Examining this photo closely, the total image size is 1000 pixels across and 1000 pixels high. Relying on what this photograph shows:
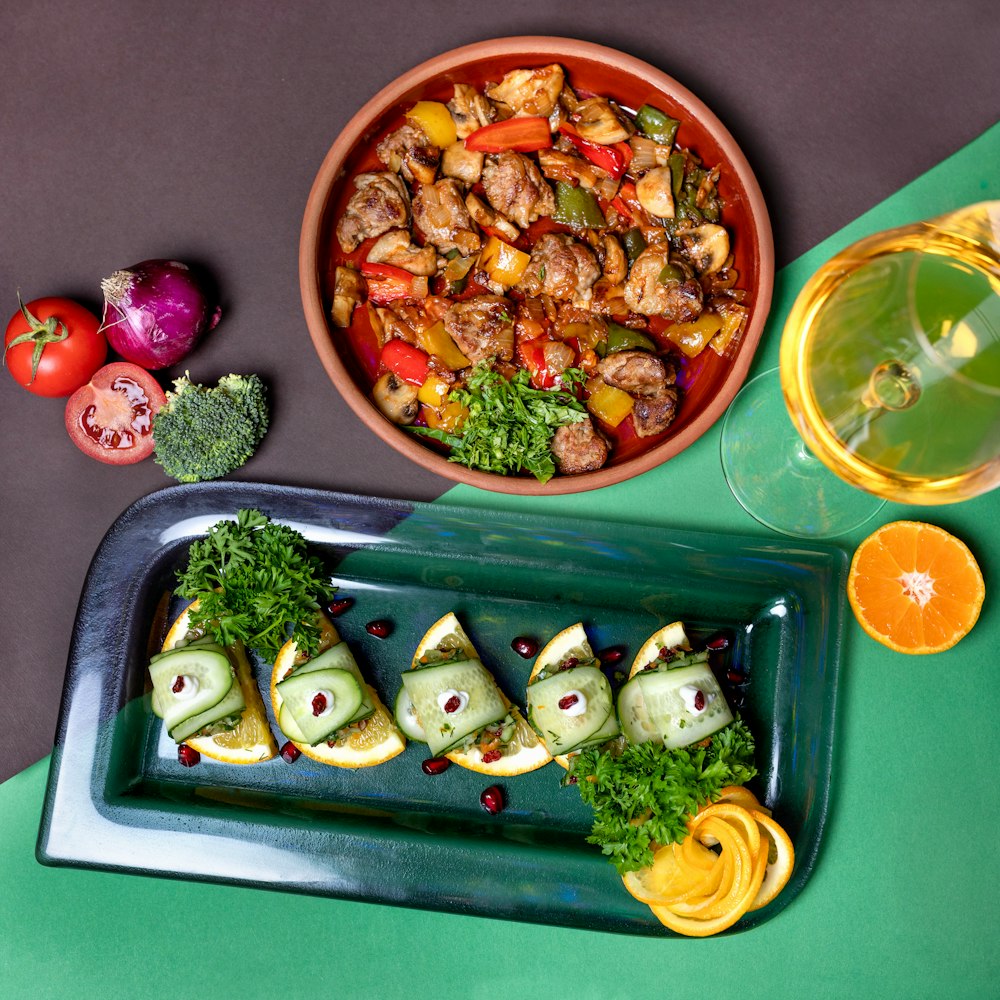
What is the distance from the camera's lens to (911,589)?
297 centimetres

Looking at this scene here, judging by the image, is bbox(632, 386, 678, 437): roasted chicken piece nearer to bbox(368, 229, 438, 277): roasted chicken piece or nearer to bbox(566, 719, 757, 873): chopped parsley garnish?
bbox(368, 229, 438, 277): roasted chicken piece

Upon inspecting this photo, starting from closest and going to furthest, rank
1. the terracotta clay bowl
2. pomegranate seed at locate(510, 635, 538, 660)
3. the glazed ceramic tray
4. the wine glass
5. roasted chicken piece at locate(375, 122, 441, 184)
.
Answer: the wine glass < the terracotta clay bowl < roasted chicken piece at locate(375, 122, 441, 184) < the glazed ceramic tray < pomegranate seed at locate(510, 635, 538, 660)

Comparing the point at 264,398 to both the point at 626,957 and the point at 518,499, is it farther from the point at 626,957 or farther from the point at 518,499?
the point at 626,957

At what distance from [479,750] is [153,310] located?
179 cm

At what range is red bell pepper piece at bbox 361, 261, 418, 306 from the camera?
111 inches

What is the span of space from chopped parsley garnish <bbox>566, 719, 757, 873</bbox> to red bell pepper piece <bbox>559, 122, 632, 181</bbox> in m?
1.85

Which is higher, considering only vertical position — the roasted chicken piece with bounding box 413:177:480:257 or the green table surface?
the roasted chicken piece with bounding box 413:177:480:257

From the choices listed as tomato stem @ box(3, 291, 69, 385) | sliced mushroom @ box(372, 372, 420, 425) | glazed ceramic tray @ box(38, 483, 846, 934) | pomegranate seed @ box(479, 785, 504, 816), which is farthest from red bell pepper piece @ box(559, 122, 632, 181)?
pomegranate seed @ box(479, 785, 504, 816)

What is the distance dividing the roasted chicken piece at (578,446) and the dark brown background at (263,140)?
51 cm

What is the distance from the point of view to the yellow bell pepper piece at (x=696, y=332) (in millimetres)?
2805

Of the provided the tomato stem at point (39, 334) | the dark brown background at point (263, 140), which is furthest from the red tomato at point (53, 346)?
the dark brown background at point (263, 140)

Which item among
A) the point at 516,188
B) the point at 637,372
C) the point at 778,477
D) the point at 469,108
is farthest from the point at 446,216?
the point at 778,477

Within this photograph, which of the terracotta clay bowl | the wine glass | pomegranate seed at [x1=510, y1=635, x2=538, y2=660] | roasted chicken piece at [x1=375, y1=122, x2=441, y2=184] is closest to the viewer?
the wine glass

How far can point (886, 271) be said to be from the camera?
6.56 ft
